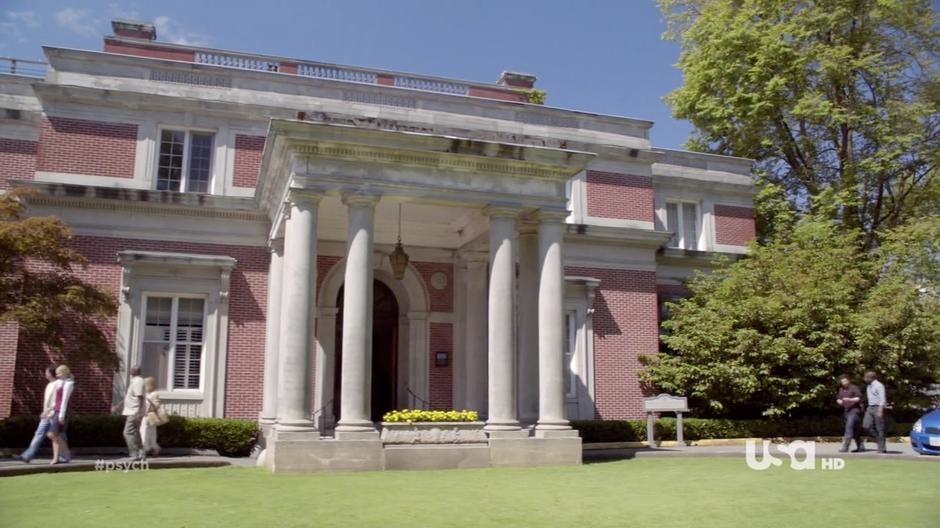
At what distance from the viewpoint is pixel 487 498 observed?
10148 mm

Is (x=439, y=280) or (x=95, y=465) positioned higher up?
(x=439, y=280)

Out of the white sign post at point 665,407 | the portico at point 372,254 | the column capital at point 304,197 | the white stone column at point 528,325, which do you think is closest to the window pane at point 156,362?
the portico at point 372,254

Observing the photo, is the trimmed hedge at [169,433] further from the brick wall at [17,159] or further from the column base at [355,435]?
the brick wall at [17,159]

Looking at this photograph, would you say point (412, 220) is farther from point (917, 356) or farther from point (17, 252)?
point (917, 356)

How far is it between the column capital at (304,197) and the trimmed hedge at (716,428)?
954 cm

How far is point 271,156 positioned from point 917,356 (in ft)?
62.5

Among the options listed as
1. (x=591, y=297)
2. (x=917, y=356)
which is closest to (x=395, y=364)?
(x=591, y=297)

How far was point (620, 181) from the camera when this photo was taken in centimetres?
2352

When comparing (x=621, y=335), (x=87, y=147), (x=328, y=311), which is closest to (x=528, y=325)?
(x=328, y=311)

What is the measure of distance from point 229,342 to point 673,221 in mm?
14422

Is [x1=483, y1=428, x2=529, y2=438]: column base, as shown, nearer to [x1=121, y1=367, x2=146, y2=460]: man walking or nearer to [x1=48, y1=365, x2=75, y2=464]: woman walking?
[x1=121, y1=367, x2=146, y2=460]: man walking

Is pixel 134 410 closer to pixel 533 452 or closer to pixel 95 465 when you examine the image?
pixel 95 465

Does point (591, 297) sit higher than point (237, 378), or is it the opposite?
point (591, 297)

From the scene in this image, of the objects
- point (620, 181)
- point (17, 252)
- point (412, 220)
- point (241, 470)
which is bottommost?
point (241, 470)
